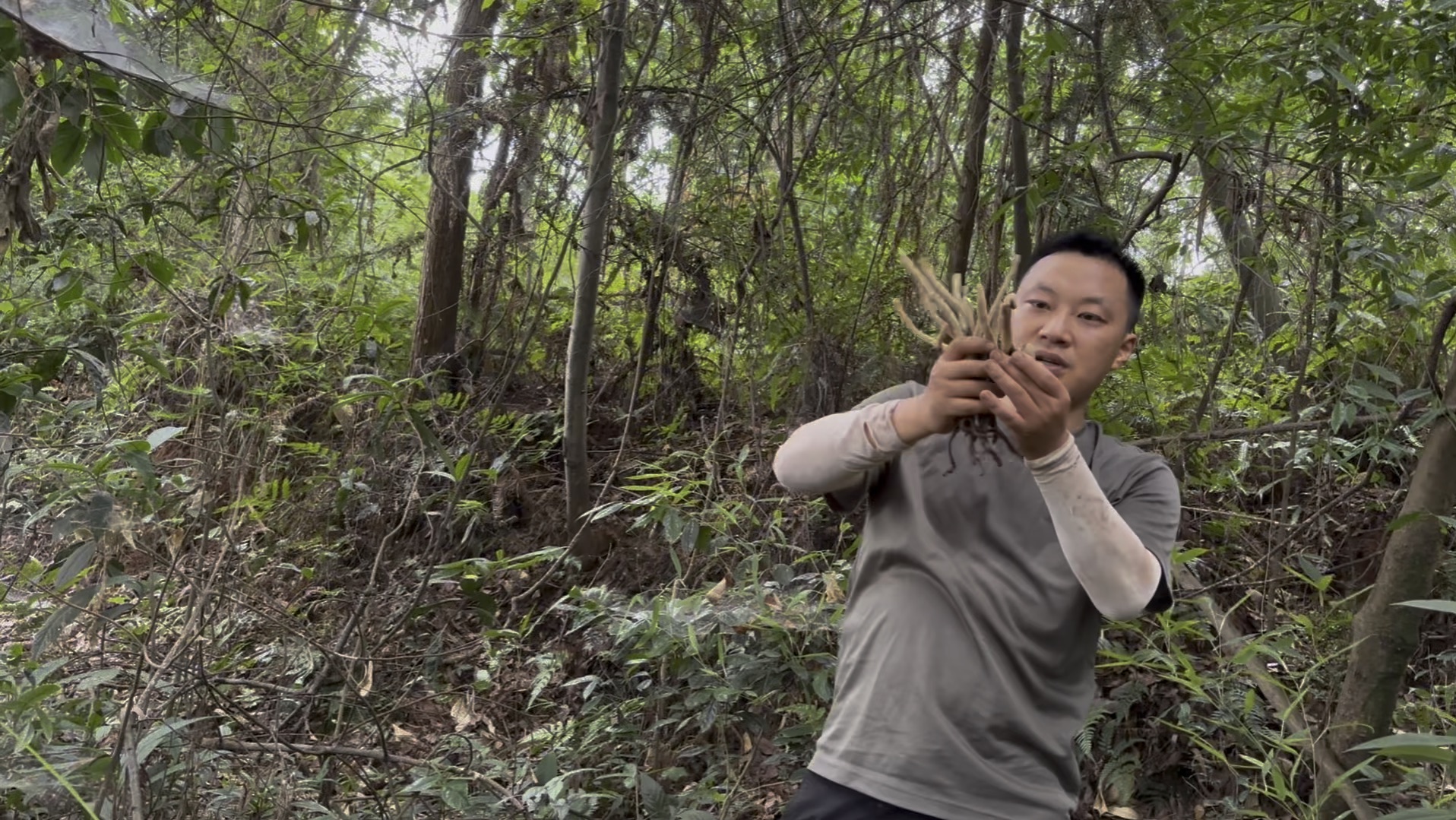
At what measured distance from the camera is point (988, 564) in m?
1.56

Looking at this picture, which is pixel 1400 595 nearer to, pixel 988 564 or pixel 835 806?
pixel 988 564

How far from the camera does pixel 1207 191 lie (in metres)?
3.30

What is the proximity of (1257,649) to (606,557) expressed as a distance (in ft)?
8.33

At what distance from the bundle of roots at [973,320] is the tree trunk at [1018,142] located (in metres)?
2.29

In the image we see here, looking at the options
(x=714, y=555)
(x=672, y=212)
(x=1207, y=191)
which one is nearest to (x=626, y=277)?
(x=672, y=212)

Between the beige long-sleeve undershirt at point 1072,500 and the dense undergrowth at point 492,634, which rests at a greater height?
the beige long-sleeve undershirt at point 1072,500

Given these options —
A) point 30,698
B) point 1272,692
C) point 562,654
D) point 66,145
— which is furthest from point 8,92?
point 1272,692

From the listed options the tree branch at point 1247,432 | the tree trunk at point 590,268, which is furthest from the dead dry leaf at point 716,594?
the tree branch at point 1247,432

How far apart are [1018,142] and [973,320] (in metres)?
2.58

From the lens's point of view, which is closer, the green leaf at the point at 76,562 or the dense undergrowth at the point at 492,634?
the green leaf at the point at 76,562

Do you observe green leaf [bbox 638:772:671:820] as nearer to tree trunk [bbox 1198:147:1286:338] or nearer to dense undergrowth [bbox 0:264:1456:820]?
dense undergrowth [bbox 0:264:1456:820]

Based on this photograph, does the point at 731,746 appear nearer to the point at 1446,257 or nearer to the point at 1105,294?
the point at 1105,294

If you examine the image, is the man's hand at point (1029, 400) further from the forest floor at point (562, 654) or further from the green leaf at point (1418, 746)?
the forest floor at point (562, 654)

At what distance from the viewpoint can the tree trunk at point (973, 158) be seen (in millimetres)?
3891
